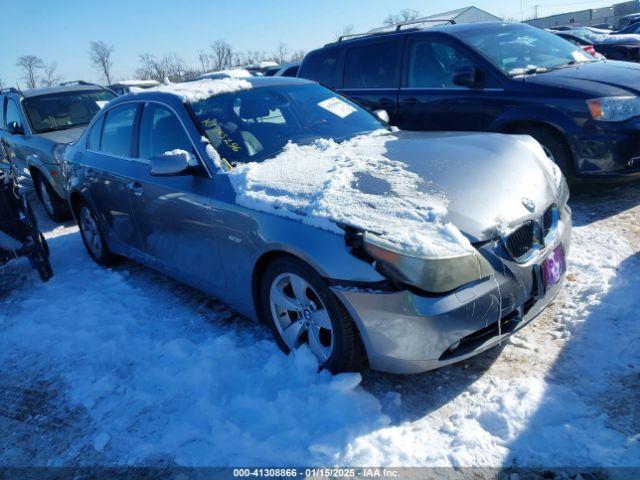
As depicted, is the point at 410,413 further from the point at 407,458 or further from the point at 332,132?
the point at 332,132

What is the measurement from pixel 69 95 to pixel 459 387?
7.91 metres

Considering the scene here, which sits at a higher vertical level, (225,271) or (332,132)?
(332,132)

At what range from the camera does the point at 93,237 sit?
16.6 ft

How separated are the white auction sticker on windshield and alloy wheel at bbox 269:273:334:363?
1783mm

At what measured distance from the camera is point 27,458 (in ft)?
8.40

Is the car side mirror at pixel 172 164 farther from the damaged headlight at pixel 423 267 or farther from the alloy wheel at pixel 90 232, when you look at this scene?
the alloy wheel at pixel 90 232

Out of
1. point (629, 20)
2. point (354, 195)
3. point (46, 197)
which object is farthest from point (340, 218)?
point (629, 20)

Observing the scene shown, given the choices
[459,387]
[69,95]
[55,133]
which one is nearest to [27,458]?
[459,387]

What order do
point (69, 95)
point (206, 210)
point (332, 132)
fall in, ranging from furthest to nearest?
point (69, 95) → point (332, 132) → point (206, 210)

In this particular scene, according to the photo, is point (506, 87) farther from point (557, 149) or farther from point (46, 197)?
point (46, 197)

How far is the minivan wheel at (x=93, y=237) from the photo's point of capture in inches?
193

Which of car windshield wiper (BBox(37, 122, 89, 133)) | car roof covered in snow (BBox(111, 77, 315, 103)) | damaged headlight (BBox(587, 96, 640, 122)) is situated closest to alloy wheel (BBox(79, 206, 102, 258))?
car roof covered in snow (BBox(111, 77, 315, 103))

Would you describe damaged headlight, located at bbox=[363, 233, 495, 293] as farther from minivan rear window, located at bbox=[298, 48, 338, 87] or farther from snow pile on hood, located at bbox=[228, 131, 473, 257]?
minivan rear window, located at bbox=[298, 48, 338, 87]

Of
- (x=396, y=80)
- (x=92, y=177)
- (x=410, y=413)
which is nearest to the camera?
(x=410, y=413)
